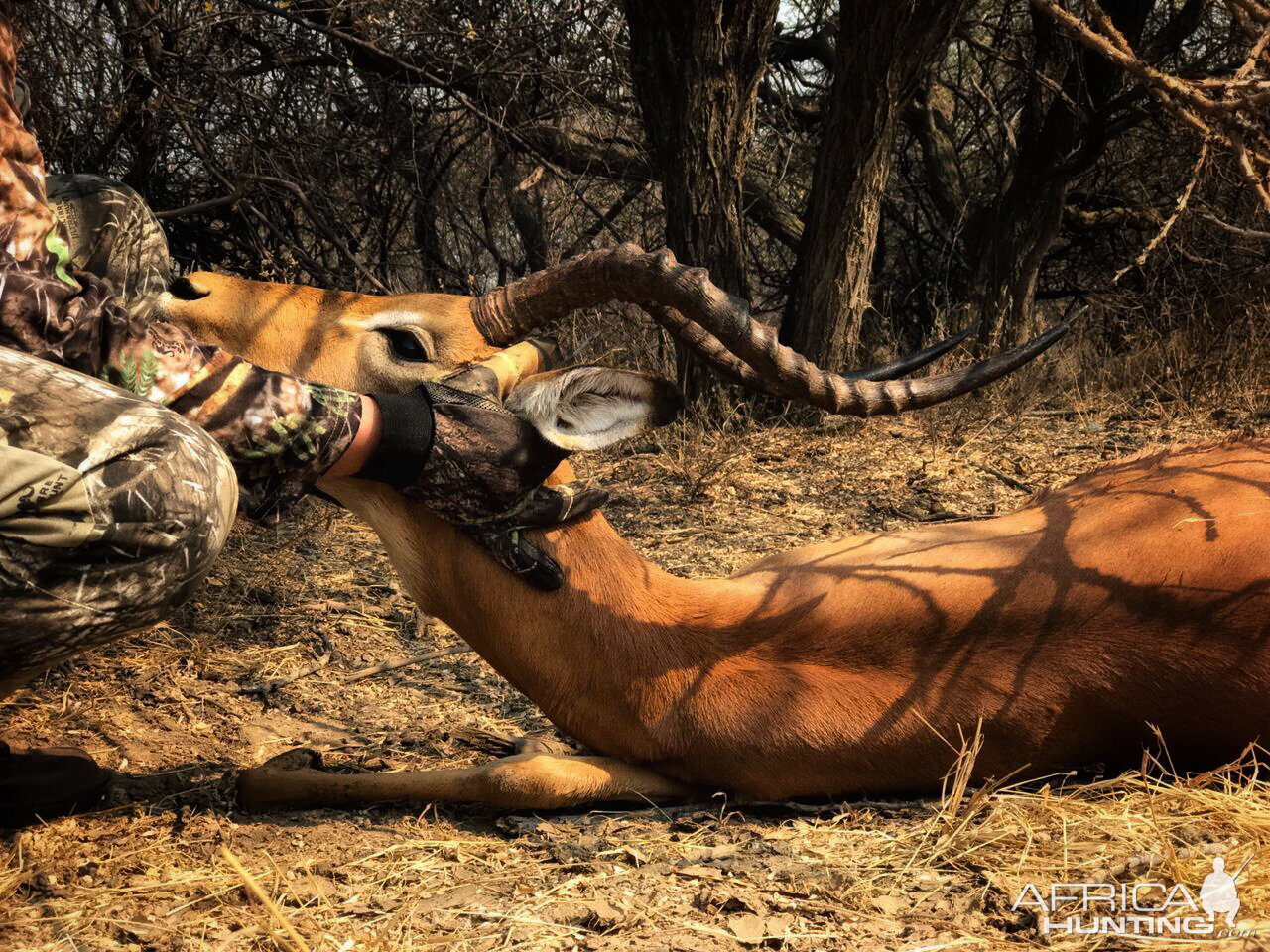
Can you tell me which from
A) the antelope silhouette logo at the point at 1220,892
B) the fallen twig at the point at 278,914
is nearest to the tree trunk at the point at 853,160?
the antelope silhouette logo at the point at 1220,892

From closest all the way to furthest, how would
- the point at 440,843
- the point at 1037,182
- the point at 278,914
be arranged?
the point at 278,914 → the point at 440,843 → the point at 1037,182

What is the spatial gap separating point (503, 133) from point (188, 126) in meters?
1.96

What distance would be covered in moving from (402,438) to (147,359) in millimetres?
614

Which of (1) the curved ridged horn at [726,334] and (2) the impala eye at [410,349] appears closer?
(1) the curved ridged horn at [726,334]

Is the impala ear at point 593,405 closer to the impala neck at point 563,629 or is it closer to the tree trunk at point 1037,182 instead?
the impala neck at point 563,629

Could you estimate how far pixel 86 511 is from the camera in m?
2.35

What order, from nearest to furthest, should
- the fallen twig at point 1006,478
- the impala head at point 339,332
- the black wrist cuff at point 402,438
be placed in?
1. the black wrist cuff at point 402,438
2. the impala head at point 339,332
3. the fallen twig at point 1006,478

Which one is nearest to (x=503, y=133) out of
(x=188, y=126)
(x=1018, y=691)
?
(x=188, y=126)

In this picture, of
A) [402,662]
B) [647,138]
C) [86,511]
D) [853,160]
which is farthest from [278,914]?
[647,138]

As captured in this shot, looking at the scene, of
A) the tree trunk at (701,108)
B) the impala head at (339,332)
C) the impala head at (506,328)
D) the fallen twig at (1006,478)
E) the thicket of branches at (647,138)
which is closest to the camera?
the impala head at (506,328)

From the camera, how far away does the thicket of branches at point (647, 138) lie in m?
6.14

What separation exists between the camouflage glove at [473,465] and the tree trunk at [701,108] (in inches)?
162

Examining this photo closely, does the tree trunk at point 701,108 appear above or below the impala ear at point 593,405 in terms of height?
above

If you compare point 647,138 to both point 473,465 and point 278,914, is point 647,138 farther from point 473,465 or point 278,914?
point 278,914
